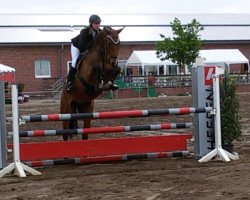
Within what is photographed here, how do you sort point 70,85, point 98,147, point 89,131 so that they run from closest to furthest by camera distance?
point 89,131
point 98,147
point 70,85

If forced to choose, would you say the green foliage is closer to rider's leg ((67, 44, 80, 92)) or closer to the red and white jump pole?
the red and white jump pole

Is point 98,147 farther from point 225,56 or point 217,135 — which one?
point 225,56

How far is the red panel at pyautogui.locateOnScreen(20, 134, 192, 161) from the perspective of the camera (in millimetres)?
9180

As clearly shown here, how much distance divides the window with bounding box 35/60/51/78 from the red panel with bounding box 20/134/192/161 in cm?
3824

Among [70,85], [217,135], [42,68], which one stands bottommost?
[217,135]

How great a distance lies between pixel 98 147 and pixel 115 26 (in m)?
41.8

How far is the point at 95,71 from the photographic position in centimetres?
983

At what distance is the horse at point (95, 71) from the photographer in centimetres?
954

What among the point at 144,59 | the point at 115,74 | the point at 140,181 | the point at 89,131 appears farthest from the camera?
the point at 144,59

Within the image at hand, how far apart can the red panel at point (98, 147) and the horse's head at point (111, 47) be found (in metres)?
1.24

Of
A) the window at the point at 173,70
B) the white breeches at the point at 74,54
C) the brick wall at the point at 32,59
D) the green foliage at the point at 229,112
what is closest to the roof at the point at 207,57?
the window at the point at 173,70

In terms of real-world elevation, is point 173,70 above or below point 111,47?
above

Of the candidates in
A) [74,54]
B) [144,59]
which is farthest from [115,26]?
[74,54]

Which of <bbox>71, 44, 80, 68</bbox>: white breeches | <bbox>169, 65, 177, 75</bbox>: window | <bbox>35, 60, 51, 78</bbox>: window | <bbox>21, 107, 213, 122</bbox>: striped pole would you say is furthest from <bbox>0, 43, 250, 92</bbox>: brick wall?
<bbox>21, 107, 213, 122</bbox>: striped pole
